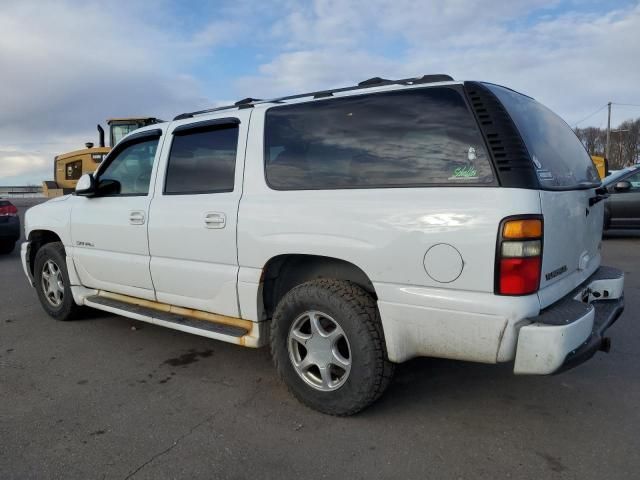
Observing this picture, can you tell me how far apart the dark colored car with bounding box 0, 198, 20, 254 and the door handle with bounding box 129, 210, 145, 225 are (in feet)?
23.7

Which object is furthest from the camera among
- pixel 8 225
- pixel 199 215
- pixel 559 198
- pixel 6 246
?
pixel 6 246

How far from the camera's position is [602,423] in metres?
2.92

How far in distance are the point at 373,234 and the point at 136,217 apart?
2159 millimetres

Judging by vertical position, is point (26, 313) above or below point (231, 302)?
below

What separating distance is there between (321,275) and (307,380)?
2.16ft

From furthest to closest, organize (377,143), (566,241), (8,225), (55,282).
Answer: (8,225) → (55,282) → (377,143) → (566,241)

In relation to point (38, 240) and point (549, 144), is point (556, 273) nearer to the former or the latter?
point (549, 144)

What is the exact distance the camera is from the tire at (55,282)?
4.94m

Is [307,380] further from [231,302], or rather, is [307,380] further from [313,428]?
[231,302]

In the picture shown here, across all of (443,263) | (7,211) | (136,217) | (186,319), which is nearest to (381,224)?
(443,263)

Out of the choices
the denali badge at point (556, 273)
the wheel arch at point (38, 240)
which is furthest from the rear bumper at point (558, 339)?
the wheel arch at point (38, 240)

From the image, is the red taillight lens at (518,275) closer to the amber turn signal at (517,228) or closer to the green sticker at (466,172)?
the amber turn signal at (517,228)

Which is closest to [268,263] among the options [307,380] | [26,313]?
[307,380]

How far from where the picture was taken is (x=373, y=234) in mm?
2752
